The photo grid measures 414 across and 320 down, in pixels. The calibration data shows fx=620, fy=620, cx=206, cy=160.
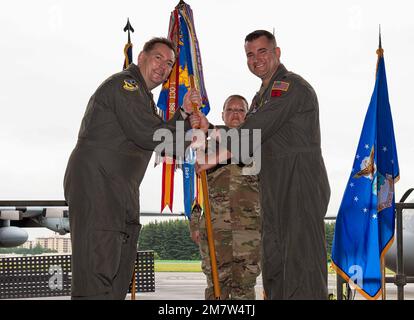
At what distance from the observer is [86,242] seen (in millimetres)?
2902

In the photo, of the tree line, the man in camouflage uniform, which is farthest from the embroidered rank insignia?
the tree line

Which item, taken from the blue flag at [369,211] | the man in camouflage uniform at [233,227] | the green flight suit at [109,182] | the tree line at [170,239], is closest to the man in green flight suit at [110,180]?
the green flight suit at [109,182]

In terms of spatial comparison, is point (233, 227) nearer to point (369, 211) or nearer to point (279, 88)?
point (369, 211)

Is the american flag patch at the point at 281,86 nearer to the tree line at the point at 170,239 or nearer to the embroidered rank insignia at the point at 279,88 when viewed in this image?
the embroidered rank insignia at the point at 279,88

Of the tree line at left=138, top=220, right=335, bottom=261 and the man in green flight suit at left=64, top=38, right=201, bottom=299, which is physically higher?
the man in green flight suit at left=64, top=38, right=201, bottom=299

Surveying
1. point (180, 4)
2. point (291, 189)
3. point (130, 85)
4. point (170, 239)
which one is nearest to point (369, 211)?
point (291, 189)

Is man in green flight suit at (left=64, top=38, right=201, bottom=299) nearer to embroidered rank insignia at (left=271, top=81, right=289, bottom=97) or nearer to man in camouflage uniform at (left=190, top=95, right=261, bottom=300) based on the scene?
embroidered rank insignia at (left=271, top=81, right=289, bottom=97)

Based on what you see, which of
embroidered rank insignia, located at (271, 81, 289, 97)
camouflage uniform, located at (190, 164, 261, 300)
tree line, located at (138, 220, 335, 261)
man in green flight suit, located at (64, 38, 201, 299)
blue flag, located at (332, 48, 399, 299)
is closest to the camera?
man in green flight suit, located at (64, 38, 201, 299)

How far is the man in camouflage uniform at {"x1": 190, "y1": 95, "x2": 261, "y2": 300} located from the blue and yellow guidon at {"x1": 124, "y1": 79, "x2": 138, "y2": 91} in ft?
5.19

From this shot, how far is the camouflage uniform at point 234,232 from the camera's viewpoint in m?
4.50

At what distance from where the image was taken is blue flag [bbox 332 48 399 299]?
16.0 ft

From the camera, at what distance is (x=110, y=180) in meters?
2.98

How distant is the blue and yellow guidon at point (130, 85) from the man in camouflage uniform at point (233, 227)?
158 cm

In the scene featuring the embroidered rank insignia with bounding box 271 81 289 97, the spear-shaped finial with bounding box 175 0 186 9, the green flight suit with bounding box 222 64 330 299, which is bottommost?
the green flight suit with bounding box 222 64 330 299
